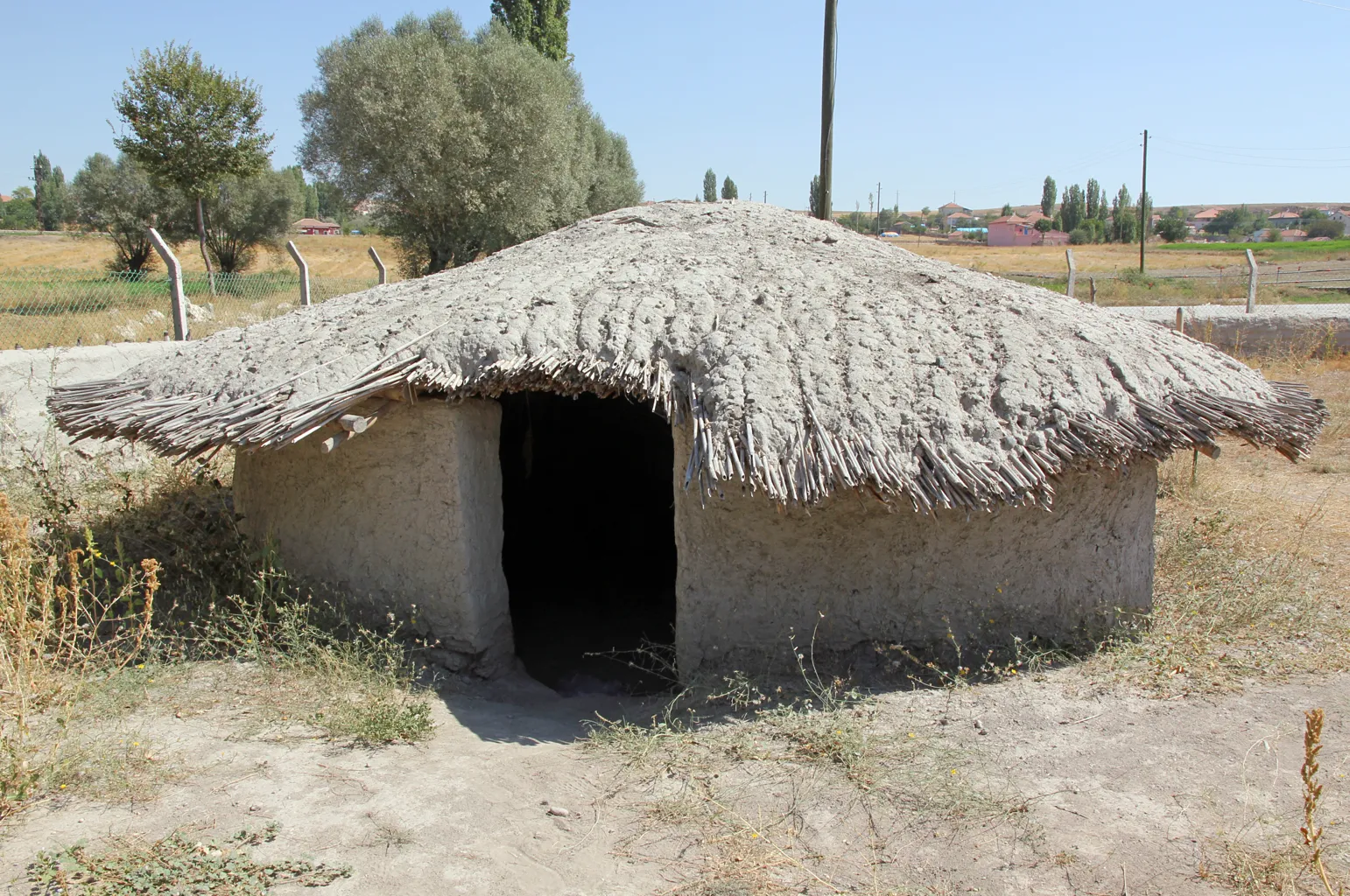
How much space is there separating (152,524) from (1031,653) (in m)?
5.33

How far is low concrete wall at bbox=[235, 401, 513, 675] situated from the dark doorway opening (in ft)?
3.32

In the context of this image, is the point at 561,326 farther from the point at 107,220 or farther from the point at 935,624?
the point at 107,220

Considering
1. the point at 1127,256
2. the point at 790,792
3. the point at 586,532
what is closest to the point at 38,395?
the point at 586,532

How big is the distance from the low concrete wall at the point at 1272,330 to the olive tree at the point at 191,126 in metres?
16.2

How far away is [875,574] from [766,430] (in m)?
0.98

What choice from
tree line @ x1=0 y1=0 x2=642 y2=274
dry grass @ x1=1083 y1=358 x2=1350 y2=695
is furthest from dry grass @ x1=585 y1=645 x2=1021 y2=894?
tree line @ x1=0 y1=0 x2=642 y2=274

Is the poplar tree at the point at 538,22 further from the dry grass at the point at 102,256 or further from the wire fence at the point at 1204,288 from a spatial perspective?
the wire fence at the point at 1204,288

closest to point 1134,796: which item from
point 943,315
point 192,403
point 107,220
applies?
point 943,315

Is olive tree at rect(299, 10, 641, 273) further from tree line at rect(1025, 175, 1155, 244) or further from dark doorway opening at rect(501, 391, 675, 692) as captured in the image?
tree line at rect(1025, 175, 1155, 244)

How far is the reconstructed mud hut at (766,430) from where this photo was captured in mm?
4234

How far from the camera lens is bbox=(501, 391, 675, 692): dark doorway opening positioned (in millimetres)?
6379

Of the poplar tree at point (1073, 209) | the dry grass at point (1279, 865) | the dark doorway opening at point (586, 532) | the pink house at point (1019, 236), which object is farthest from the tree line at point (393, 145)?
the poplar tree at point (1073, 209)

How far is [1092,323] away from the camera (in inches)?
200

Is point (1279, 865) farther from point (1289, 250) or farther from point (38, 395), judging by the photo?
point (1289, 250)
